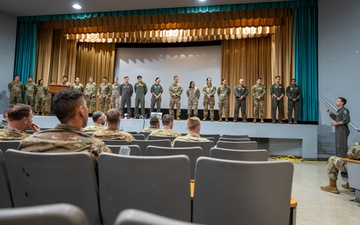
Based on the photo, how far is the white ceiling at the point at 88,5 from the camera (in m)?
7.84

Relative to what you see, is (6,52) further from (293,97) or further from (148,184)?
(148,184)

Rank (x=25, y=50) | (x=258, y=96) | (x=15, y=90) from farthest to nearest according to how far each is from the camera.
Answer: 1. (x=25, y=50)
2. (x=15, y=90)
3. (x=258, y=96)

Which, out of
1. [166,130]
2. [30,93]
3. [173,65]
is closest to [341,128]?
[166,130]

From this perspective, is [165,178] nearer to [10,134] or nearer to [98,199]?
[98,199]

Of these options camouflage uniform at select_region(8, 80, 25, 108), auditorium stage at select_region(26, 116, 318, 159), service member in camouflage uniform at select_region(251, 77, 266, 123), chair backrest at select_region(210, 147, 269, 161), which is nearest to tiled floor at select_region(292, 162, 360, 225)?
chair backrest at select_region(210, 147, 269, 161)

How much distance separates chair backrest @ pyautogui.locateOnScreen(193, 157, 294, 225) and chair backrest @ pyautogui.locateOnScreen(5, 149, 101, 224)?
49 centimetres

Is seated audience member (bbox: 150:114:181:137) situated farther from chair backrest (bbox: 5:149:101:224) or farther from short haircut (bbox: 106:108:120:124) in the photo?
chair backrest (bbox: 5:149:101:224)

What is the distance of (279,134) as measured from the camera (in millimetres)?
6746

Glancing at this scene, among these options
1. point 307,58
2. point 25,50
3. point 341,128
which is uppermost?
point 25,50

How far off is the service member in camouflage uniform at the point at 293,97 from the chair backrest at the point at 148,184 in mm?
6775

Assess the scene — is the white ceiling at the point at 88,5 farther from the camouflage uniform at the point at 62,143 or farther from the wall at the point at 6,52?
the camouflage uniform at the point at 62,143

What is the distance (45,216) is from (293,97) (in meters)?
7.65

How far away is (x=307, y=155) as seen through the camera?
6.51 m

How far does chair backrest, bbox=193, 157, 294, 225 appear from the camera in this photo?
1.01 metres
